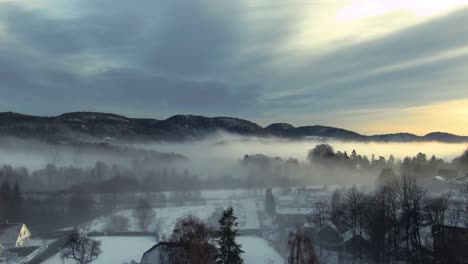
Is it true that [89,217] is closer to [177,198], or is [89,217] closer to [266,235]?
[177,198]

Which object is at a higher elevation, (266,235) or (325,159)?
(325,159)

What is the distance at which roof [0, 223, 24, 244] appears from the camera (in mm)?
60709

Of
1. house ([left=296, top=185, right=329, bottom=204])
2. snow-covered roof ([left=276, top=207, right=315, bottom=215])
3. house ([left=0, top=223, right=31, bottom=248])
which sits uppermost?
house ([left=296, top=185, right=329, bottom=204])

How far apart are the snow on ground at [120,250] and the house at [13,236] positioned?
9496 millimetres

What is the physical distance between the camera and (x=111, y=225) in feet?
257

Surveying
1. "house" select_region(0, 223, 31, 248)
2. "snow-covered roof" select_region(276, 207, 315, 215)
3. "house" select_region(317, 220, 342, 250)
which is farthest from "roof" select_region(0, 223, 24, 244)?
"snow-covered roof" select_region(276, 207, 315, 215)

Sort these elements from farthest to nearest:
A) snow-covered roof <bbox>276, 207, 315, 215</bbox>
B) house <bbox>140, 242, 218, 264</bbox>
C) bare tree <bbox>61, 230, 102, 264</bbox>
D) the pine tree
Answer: snow-covered roof <bbox>276, 207, 315, 215</bbox>, bare tree <bbox>61, 230, 102, 264</bbox>, house <bbox>140, 242, 218, 264</bbox>, the pine tree

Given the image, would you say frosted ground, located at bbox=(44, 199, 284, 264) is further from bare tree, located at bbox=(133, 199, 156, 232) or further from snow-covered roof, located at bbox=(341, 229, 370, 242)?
snow-covered roof, located at bbox=(341, 229, 370, 242)

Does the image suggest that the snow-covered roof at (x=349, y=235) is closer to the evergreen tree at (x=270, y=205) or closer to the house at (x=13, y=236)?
the evergreen tree at (x=270, y=205)

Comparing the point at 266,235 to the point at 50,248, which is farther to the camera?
the point at 266,235

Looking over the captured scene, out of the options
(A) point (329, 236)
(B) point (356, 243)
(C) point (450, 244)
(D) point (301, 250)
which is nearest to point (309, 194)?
(A) point (329, 236)

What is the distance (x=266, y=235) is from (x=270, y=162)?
88625 millimetres

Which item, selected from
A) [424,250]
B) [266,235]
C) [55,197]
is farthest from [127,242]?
[55,197]

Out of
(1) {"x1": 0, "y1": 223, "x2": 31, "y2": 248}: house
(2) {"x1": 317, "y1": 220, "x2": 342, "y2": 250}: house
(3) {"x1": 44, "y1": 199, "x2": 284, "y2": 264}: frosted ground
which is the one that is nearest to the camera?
(3) {"x1": 44, "y1": 199, "x2": 284, "y2": 264}: frosted ground
